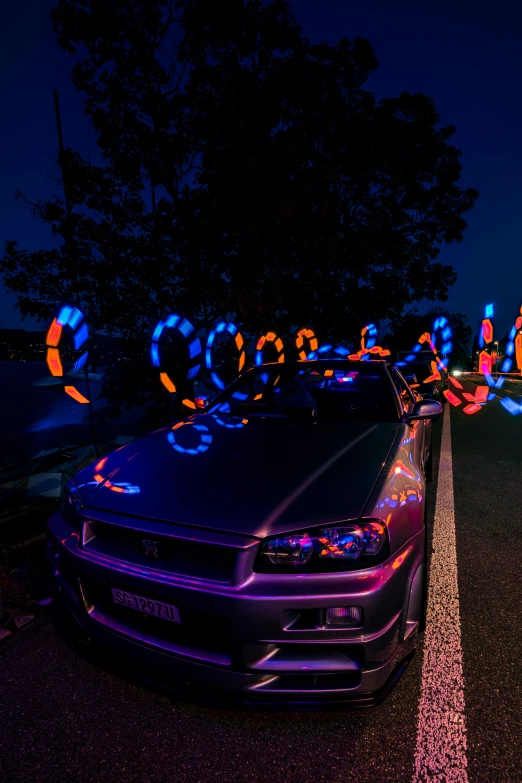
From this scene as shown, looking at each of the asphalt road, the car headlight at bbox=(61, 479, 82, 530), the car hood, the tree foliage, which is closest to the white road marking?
the asphalt road

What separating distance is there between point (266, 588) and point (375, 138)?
16595mm

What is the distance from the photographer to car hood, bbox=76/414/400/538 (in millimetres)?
1778

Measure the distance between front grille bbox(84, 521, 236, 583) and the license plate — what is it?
128mm

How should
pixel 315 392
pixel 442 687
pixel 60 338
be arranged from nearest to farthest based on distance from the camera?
pixel 442 687, pixel 315 392, pixel 60 338

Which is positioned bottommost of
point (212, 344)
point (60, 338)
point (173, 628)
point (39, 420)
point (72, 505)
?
point (39, 420)

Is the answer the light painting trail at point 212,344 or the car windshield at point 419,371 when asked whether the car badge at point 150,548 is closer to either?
the light painting trail at point 212,344

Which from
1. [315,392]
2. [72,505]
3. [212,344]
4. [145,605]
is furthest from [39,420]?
[145,605]

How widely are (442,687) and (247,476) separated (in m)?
1.35

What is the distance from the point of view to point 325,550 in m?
1.69

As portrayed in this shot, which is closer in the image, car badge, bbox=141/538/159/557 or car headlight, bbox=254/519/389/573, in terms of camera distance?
car headlight, bbox=254/519/389/573

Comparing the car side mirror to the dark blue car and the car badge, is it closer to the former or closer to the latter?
the dark blue car

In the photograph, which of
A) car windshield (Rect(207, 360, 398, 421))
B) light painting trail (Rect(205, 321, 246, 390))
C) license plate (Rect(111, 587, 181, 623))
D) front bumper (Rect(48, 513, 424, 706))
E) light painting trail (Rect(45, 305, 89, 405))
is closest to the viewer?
front bumper (Rect(48, 513, 424, 706))

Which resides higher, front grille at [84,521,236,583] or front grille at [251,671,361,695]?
front grille at [84,521,236,583]

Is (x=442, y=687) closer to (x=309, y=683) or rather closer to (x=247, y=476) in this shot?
(x=309, y=683)
